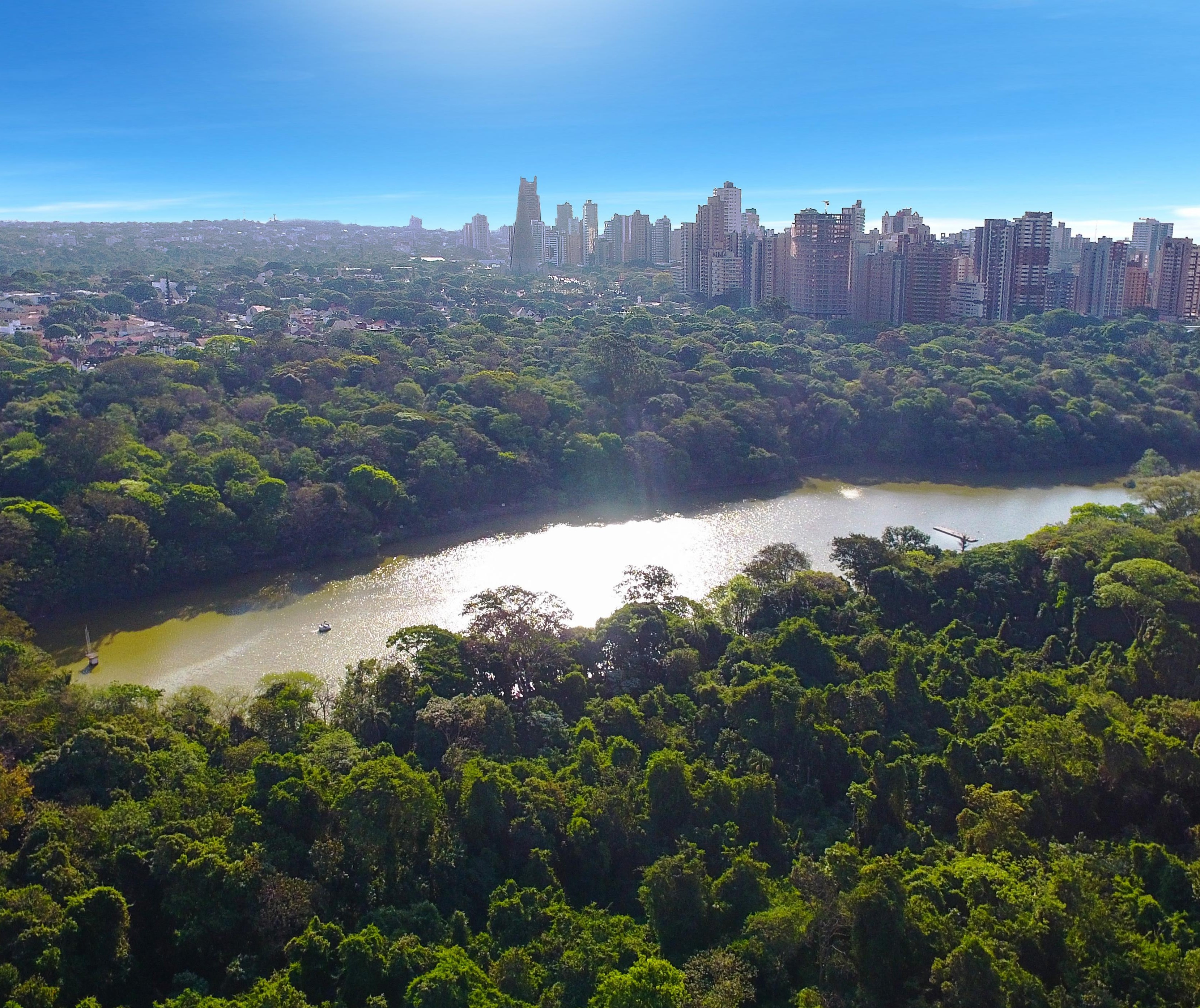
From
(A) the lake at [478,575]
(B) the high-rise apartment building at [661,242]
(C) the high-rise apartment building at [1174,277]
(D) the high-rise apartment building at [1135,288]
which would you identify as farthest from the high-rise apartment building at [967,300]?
(B) the high-rise apartment building at [661,242]

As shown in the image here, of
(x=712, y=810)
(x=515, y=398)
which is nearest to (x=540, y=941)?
(x=712, y=810)

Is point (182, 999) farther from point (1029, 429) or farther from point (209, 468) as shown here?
point (1029, 429)

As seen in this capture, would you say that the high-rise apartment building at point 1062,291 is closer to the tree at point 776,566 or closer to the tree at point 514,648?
the tree at point 776,566

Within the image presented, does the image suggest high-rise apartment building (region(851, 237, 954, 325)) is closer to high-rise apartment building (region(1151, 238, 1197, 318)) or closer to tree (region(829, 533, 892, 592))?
high-rise apartment building (region(1151, 238, 1197, 318))

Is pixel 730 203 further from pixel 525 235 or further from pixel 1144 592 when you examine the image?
pixel 1144 592

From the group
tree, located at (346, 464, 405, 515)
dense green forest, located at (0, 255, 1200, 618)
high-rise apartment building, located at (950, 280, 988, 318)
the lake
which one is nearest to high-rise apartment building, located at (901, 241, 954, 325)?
high-rise apartment building, located at (950, 280, 988, 318)

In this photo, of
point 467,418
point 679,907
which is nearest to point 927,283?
point 467,418
